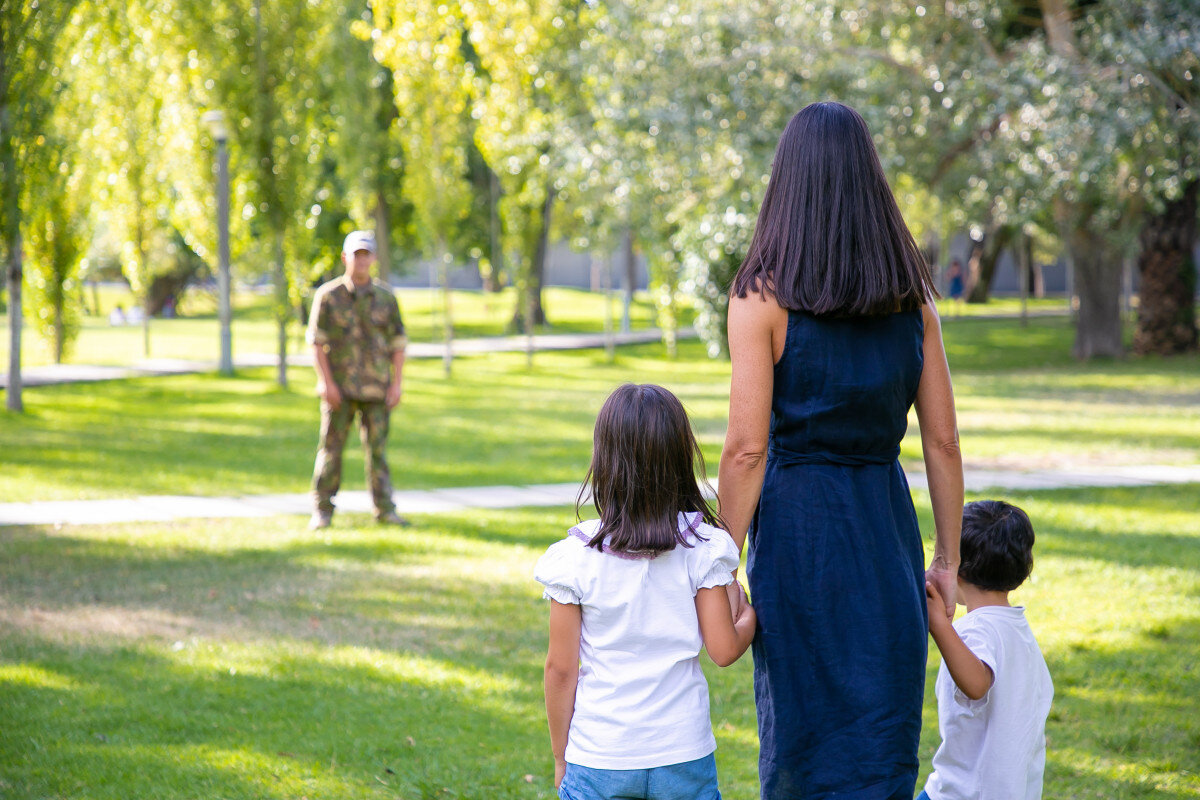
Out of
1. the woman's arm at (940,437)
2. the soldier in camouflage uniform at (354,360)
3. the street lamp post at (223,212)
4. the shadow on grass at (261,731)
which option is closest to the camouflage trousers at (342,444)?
the soldier in camouflage uniform at (354,360)

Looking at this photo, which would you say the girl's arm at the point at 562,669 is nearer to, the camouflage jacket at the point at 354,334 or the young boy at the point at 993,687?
the young boy at the point at 993,687

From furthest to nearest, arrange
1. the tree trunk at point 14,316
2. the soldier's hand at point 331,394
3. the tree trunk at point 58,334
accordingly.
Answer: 1. the tree trunk at point 58,334
2. the tree trunk at point 14,316
3. the soldier's hand at point 331,394

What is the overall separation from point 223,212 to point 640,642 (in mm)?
18982

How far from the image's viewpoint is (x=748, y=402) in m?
2.39

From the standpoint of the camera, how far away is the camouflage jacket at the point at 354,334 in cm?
791

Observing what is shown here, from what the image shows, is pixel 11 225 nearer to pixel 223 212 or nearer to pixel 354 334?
pixel 223 212

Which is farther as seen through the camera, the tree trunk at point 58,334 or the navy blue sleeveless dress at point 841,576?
the tree trunk at point 58,334

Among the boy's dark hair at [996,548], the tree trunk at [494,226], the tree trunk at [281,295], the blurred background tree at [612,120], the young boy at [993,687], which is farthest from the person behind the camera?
the tree trunk at [494,226]

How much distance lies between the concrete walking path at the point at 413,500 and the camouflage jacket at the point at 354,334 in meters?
1.45

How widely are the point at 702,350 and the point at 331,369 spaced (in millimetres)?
19769

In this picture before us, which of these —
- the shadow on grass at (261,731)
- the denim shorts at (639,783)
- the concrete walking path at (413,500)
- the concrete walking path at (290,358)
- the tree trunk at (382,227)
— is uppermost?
the tree trunk at (382,227)

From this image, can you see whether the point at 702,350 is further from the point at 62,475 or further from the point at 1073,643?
the point at 1073,643

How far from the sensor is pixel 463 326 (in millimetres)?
35000

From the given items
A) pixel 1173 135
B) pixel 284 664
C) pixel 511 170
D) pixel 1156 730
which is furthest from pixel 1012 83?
pixel 284 664
